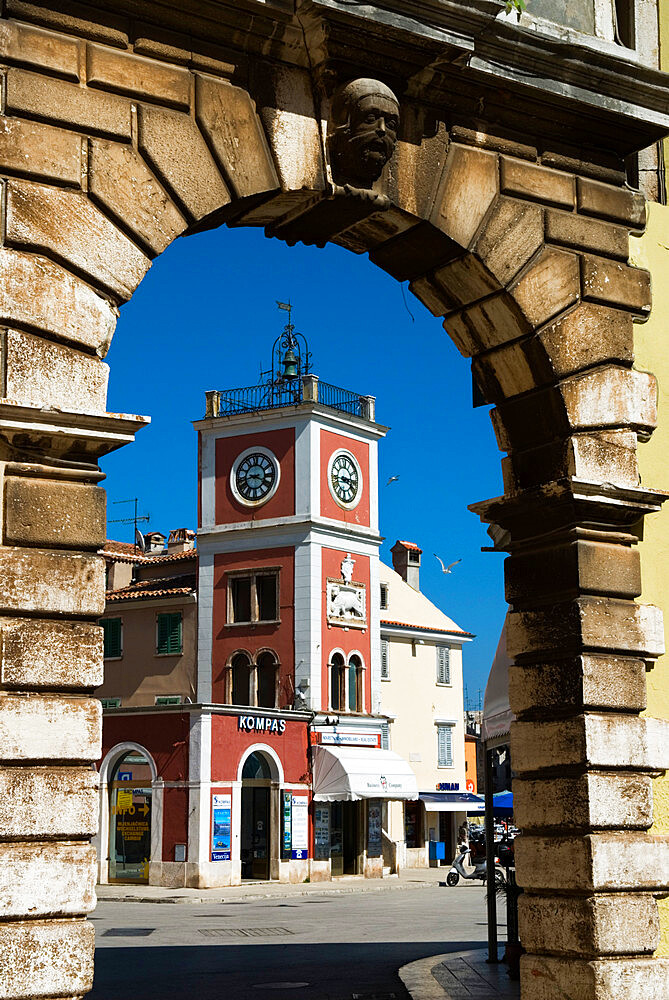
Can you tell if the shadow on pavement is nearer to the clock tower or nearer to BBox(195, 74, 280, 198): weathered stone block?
BBox(195, 74, 280, 198): weathered stone block

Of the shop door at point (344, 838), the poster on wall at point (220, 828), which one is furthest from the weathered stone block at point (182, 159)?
the shop door at point (344, 838)

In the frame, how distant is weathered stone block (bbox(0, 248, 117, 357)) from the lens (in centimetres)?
632

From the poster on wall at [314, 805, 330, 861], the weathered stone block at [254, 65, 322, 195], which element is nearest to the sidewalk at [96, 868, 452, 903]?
the poster on wall at [314, 805, 330, 861]

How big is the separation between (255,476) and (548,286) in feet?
99.0

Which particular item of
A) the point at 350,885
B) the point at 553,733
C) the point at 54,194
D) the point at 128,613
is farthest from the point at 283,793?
the point at 54,194

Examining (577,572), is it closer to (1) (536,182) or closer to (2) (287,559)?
(1) (536,182)

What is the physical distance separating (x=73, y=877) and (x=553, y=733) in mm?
3185

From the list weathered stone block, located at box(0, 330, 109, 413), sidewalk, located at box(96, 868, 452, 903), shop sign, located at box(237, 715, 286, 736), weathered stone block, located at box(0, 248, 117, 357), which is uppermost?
weathered stone block, located at box(0, 248, 117, 357)

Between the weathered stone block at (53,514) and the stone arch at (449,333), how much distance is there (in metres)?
0.01

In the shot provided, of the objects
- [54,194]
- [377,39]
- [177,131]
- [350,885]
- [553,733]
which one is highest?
[377,39]

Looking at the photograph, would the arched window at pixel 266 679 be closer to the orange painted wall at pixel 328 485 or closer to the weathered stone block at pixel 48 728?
the orange painted wall at pixel 328 485

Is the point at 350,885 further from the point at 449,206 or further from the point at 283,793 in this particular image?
the point at 449,206

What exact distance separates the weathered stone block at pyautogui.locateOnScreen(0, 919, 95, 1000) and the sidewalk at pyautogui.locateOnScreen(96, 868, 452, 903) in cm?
1970

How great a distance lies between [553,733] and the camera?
8023 mm
